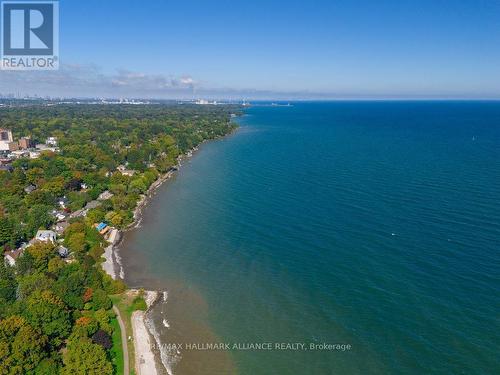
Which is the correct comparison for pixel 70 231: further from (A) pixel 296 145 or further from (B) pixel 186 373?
(A) pixel 296 145

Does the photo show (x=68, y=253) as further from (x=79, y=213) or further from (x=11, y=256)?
(x=79, y=213)

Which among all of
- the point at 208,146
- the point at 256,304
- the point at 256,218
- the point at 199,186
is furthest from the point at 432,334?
the point at 208,146

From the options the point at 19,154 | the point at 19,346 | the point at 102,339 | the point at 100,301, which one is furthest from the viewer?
the point at 19,154

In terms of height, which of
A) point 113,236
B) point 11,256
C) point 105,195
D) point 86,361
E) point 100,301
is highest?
point 105,195

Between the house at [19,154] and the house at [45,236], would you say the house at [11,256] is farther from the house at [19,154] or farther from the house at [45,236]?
the house at [19,154]

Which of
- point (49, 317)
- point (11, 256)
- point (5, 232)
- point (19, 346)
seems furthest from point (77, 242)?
point (19, 346)

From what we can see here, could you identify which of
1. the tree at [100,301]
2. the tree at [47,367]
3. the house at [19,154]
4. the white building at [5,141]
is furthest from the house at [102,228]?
the white building at [5,141]
